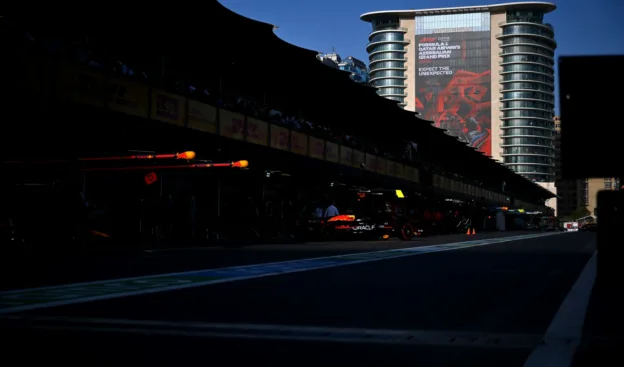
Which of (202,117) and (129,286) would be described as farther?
(202,117)

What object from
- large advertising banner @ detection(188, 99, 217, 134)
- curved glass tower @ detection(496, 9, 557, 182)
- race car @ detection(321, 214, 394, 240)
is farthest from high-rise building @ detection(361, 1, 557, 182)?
large advertising banner @ detection(188, 99, 217, 134)

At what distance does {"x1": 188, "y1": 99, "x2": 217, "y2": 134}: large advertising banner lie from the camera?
81.9ft

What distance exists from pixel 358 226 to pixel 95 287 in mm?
21112

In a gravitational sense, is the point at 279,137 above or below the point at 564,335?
above

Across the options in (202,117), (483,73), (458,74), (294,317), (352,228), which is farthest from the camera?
(458,74)

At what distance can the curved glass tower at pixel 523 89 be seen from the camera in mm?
166375

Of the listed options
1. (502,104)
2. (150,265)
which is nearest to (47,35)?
(150,265)

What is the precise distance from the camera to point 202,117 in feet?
84.4

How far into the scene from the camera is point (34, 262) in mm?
13078

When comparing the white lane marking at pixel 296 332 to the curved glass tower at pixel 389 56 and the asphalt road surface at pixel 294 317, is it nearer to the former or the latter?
the asphalt road surface at pixel 294 317

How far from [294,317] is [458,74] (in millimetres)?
171202

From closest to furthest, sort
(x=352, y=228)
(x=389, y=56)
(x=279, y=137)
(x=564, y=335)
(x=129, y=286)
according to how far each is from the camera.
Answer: (x=564, y=335) → (x=129, y=286) → (x=352, y=228) → (x=279, y=137) → (x=389, y=56)

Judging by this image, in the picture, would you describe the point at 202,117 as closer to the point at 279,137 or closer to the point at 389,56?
the point at 279,137

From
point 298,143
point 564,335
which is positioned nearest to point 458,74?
point 298,143
